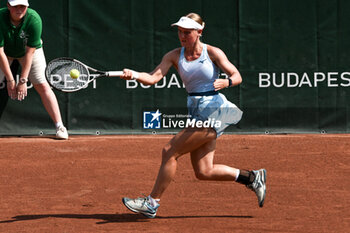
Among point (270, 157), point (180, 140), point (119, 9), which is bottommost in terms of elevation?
point (270, 157)

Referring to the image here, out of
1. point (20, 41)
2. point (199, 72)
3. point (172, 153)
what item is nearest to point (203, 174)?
point (172, 153)

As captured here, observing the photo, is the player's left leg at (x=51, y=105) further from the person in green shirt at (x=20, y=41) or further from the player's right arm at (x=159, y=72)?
the player's right arm at (x=159, y=72)

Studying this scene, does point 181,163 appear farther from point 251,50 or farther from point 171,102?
point 251,50

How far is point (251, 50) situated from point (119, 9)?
1.82 meters

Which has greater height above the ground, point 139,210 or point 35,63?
point 35,63

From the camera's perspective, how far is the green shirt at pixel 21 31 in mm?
8328

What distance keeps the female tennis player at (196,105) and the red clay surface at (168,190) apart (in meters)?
0.31

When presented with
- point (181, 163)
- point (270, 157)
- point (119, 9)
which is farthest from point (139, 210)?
point (119, 9)

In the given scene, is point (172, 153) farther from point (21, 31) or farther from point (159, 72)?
point (21, 31)

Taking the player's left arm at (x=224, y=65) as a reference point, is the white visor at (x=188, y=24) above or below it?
above

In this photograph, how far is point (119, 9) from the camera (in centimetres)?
959

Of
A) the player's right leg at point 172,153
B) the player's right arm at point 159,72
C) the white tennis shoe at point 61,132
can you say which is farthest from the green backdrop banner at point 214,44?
the player's right leg at point 172,153

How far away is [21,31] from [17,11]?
28cm

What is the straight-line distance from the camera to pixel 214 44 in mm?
9617
